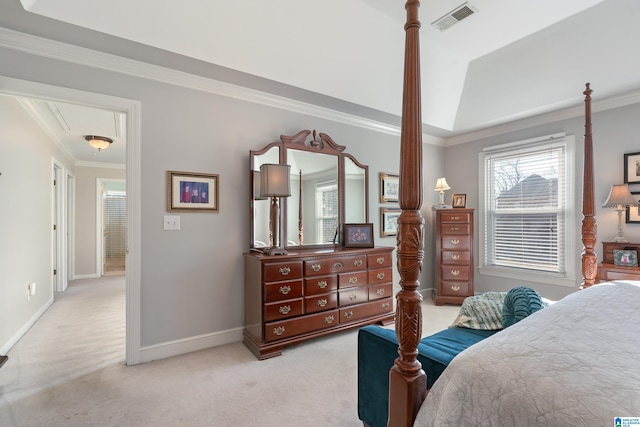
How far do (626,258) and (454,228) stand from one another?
1.65 m

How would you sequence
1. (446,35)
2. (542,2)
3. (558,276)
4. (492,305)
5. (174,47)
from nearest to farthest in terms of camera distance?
1. (492,305)
2. (174,47)
3. (542,2)
4. (446,35)
5. (558,276)

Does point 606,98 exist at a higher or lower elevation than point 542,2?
lower

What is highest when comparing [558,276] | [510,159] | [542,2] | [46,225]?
[542,2]

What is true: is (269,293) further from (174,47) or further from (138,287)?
(174,47)

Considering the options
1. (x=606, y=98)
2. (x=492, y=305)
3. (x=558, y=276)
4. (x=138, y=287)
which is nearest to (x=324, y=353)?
(x=492, y=305)

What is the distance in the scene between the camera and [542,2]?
2.40 metres

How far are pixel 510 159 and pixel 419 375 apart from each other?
3902mm

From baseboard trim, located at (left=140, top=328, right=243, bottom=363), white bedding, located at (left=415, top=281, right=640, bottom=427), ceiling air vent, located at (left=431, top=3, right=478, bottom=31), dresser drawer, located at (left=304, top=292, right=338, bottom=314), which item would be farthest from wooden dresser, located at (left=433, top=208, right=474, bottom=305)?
white bedding, located at (left=415, top=281, right=640, bottom=427)

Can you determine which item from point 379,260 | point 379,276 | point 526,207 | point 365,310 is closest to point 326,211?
point 379,260

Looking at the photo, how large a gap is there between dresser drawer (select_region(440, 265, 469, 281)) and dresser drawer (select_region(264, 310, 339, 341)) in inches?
76.8

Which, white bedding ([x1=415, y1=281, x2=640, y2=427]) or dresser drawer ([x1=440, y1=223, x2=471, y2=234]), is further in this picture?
dresser drawer ([x1=440, y1=223, x2=471, y2=234])

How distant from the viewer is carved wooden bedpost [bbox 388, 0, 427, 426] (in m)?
1.04

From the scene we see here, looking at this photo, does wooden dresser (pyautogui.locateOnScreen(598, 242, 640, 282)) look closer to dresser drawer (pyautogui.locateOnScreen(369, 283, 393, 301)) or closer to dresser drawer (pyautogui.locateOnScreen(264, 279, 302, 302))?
dresser drawer (pyautogui.locateOnScreen(369, 283, 393, 301))

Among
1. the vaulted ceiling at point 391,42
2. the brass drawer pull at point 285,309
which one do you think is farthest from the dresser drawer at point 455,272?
the brass drawer pull at point 285,309
